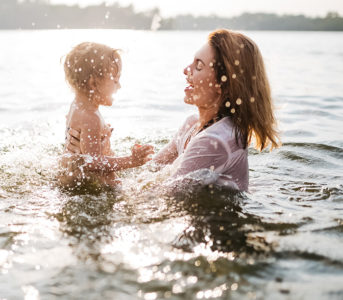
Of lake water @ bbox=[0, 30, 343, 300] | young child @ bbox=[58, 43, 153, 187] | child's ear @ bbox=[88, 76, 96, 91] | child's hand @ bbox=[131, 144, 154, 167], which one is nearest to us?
lake water @ bbox=[0, 30, 343, 300]

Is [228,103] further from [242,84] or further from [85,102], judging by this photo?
[85,102]

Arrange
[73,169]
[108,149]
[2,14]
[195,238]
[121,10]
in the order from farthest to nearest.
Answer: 1. [2,14]
2. [121,10]
3. [108,149]
4. [73,169]
5. [195,238]

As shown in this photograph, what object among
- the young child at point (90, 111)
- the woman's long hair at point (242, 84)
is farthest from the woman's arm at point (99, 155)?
the woman's long hair at point (242, 84)

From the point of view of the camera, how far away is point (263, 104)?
3.75 m

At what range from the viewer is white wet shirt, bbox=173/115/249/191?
11.6ft

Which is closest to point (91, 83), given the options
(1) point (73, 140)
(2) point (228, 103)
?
(1) point (73, 140)

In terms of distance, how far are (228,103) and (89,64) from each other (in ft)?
4.89

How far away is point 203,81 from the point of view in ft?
12.3

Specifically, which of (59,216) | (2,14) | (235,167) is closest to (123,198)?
(59,216)

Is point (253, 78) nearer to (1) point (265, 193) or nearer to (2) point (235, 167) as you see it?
(2) point (235, 167)

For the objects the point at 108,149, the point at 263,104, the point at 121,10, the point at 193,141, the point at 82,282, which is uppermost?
the point at 121,10

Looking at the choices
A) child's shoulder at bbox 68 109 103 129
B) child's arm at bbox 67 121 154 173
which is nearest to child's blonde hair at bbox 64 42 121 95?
child's shoulder at bbox 68 109 103 129

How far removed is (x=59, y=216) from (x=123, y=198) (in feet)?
2.10

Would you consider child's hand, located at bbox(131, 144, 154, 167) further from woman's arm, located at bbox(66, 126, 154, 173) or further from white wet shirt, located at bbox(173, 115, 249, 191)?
white wet shirt, located at bbox(173, 115, 249, 191)
